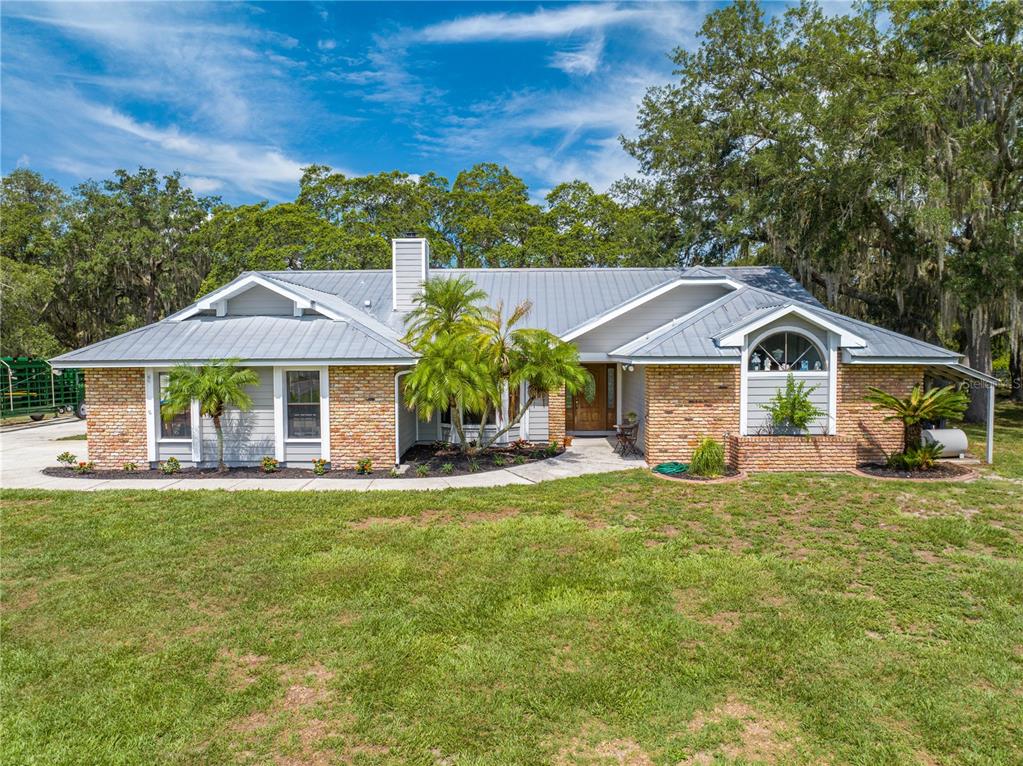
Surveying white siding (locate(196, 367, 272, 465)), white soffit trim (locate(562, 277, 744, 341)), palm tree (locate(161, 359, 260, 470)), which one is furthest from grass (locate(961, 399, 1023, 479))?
palm tree (locate(161, 359, 260, 470))

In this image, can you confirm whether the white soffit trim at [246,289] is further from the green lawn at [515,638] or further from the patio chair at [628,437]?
the patio chair at [628,437]

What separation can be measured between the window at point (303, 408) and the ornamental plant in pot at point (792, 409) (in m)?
9.60

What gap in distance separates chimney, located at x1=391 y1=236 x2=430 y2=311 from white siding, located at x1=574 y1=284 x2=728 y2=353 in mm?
5135

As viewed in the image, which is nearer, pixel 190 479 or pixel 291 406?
pixel 190 479

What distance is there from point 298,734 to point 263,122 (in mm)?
17650

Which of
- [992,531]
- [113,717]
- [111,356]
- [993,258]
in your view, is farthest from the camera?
[993,258]

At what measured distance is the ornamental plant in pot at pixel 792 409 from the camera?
11906 mm

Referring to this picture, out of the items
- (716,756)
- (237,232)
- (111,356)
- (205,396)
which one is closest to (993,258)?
(716,756)

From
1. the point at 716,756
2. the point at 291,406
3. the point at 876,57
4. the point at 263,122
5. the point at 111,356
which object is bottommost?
the point at 716,756

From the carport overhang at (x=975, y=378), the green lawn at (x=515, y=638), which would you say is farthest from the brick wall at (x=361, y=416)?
the carport overhang at (x=975, y=378)

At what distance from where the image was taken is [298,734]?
3.72 m

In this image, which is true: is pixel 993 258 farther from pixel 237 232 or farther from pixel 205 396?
pixel 237 232

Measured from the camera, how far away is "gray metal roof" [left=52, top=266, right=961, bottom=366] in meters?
11.7

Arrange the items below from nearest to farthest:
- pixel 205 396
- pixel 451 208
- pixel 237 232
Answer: pixel 205 396 < pixel 237 232 < pixel 451 208
